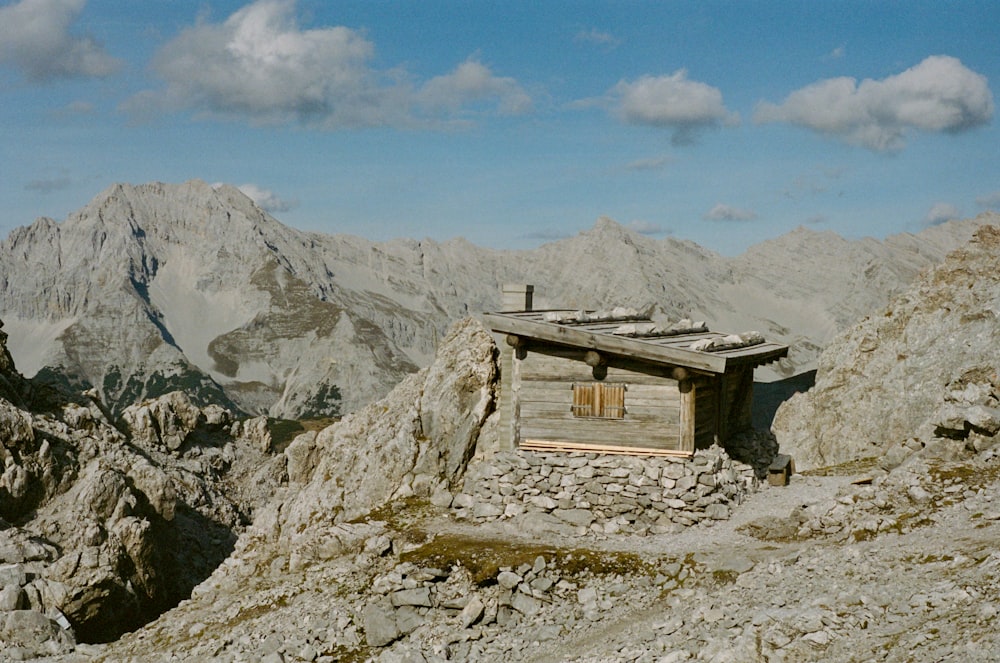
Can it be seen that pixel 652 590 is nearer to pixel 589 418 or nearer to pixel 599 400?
pixel 589 418

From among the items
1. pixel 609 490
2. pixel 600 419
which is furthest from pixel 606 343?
pixel 609 490

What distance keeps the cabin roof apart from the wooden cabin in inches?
1.0

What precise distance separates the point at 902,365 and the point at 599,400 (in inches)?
601

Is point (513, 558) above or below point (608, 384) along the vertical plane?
below

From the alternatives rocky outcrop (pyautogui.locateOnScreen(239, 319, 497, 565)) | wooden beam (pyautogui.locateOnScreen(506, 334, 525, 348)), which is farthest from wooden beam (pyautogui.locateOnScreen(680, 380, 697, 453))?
rocky outcrop (pyautogui.locateOnScreen(239, 319, 497, 565))

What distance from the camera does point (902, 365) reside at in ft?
96.1

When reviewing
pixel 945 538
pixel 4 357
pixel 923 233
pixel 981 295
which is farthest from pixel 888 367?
pixel 923 233

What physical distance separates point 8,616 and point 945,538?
23.3 m

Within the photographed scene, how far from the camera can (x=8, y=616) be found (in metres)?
21.8

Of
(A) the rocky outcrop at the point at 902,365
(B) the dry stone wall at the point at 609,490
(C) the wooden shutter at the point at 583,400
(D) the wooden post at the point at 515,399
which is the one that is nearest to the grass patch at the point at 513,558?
(B) the dry stone wall at the point at 609,490

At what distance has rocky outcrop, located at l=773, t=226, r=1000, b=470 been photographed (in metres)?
26.9

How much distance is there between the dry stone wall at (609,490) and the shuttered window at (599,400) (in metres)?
1.13

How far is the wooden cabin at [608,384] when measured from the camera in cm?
1969

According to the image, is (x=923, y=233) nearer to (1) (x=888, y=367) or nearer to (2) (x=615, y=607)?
(1) (x=888, y=367)
